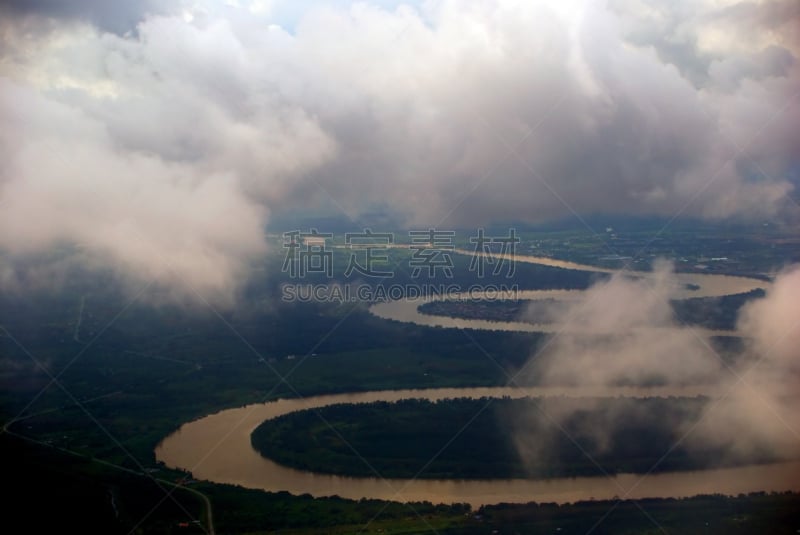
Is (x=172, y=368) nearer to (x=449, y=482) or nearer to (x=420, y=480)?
(x=420, y=480)

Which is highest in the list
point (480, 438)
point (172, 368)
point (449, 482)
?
point (172, 368)

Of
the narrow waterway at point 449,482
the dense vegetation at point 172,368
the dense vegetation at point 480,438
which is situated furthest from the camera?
the dense vegetation at point 480,438

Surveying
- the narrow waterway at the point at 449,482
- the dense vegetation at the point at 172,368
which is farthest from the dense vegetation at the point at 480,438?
the dense vegetation at the point at 172,368

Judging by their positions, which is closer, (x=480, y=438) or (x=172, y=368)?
(x=480, y=438)

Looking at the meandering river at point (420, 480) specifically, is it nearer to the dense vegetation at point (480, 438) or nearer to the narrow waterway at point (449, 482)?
the narrow waterway at point (449, 482)

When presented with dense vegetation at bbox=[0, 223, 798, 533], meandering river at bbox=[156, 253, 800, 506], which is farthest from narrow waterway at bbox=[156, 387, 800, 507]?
dense vegetation at bbox=[0, 223, 798, 533]

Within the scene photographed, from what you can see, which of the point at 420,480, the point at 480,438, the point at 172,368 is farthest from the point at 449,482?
the point at 172,368

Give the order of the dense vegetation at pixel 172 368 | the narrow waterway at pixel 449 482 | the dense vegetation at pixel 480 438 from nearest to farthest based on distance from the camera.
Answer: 1. the dense vegetation at pixel 172 368
2. the narrow waterway at pixel 449 482
3. the dense vegetation at pixel 480 438

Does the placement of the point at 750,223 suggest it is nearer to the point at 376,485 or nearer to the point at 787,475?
the point at 787,475

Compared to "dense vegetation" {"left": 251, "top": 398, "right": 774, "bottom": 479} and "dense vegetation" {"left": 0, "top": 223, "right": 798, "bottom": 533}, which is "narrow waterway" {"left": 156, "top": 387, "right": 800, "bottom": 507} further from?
"dense vegetation" {"left": 0, "top": 223, "right": 798, "bottom": 533}
